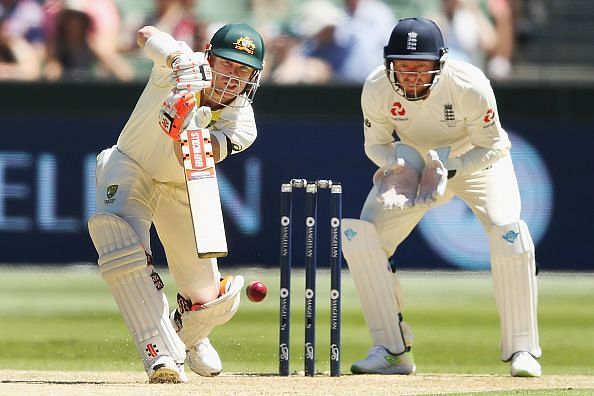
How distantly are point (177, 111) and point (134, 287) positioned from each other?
0.80 m

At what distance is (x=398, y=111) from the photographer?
6.47 m

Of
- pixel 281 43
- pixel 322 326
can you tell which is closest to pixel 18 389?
pixel 322 326

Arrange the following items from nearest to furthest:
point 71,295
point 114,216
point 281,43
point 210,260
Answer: point 114,216 → point 210,260 → point 71,295 → point 281,43

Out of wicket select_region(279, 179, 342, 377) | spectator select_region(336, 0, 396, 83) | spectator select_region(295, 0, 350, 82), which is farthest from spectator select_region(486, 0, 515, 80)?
wicket select_region(279, 179, 342, 377)

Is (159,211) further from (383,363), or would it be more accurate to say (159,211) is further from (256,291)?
(383,363)

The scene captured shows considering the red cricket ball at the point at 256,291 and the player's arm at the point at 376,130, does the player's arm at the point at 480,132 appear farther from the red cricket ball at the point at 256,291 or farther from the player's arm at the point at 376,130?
the red cricket ball at the point at 256,291

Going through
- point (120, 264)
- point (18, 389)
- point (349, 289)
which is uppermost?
point (120, 264)

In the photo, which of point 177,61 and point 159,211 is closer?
point 177,61

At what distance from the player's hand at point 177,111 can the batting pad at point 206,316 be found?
3.47ft

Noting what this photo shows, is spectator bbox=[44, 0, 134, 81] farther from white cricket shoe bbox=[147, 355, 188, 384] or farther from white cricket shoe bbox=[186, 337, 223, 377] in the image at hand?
white cricket shoe bbox=[147, 355, 188, 384]

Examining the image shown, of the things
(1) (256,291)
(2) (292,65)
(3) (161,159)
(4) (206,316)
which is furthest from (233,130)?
(2) (292,65)

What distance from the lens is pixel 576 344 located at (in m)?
8.27

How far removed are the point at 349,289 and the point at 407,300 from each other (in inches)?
34.9

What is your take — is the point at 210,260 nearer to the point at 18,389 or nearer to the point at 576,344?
the point at 18,389
